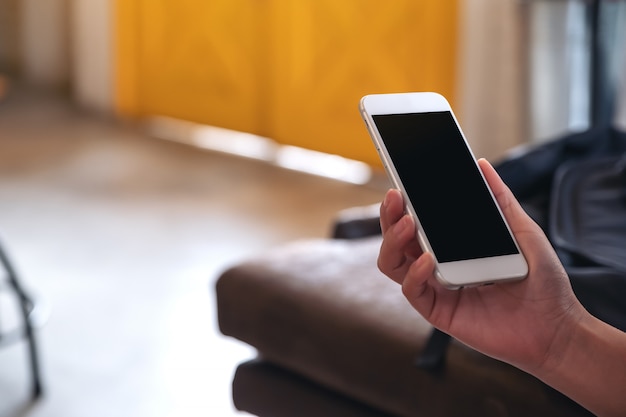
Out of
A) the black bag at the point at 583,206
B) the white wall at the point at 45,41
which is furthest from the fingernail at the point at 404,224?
the white wall at the point at 45,41

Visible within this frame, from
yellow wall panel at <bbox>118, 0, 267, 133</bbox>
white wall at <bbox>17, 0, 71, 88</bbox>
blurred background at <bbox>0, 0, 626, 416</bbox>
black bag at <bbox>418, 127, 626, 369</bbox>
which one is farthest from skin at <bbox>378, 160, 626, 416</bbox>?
white wall at <bbox>17, 0, 71, 88</bbox>

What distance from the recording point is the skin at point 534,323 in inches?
38.0

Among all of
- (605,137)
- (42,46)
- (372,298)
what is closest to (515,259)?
(372,298)

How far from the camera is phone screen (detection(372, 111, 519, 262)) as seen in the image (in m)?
0.99

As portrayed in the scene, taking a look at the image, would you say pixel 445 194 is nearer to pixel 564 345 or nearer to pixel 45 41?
Result: pixel 564 345

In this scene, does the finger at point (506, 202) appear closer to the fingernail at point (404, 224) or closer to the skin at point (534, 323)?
the skin at point (534, 323)

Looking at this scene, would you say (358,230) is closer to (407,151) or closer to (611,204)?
(611,204)

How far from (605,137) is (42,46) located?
4.57m

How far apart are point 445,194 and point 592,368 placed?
0.76 feet

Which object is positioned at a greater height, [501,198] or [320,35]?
[501,198]

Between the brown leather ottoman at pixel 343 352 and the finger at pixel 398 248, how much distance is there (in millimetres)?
365

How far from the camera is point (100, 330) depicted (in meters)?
2.52

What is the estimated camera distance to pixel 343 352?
1.50 metres

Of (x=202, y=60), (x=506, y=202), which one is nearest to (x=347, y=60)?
(x=202, y=60)
